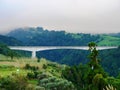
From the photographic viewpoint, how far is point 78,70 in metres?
83.8

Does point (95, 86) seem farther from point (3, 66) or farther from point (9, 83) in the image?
point (3, 66)

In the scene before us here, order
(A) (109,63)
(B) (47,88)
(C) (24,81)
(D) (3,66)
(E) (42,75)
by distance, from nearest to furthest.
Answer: (C) (24,81)
(B) (47,88)
(E) (42,75)
(D) (3,66)
(A) (109,63)

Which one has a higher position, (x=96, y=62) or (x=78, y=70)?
(x=96, y=62)

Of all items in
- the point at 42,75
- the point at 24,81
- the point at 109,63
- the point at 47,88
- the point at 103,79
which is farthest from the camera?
the point at 109,63

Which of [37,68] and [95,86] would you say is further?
[37,68]

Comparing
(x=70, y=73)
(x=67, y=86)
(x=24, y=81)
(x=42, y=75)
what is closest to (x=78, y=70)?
(x=70, y=73)

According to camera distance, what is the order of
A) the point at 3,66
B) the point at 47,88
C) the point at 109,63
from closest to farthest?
the point at 47,88, the point at 3,66, the point at 109,63

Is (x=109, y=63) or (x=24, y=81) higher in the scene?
(x=24, y=81)

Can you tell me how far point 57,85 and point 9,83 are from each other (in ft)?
33.4

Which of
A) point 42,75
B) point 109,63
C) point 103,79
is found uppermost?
point 103,79

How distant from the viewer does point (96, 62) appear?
44688mm

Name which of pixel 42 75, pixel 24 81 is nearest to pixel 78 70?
pixel 42 75

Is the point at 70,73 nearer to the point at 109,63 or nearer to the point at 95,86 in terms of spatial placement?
the point at 95,86

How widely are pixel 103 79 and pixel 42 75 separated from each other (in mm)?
38362
